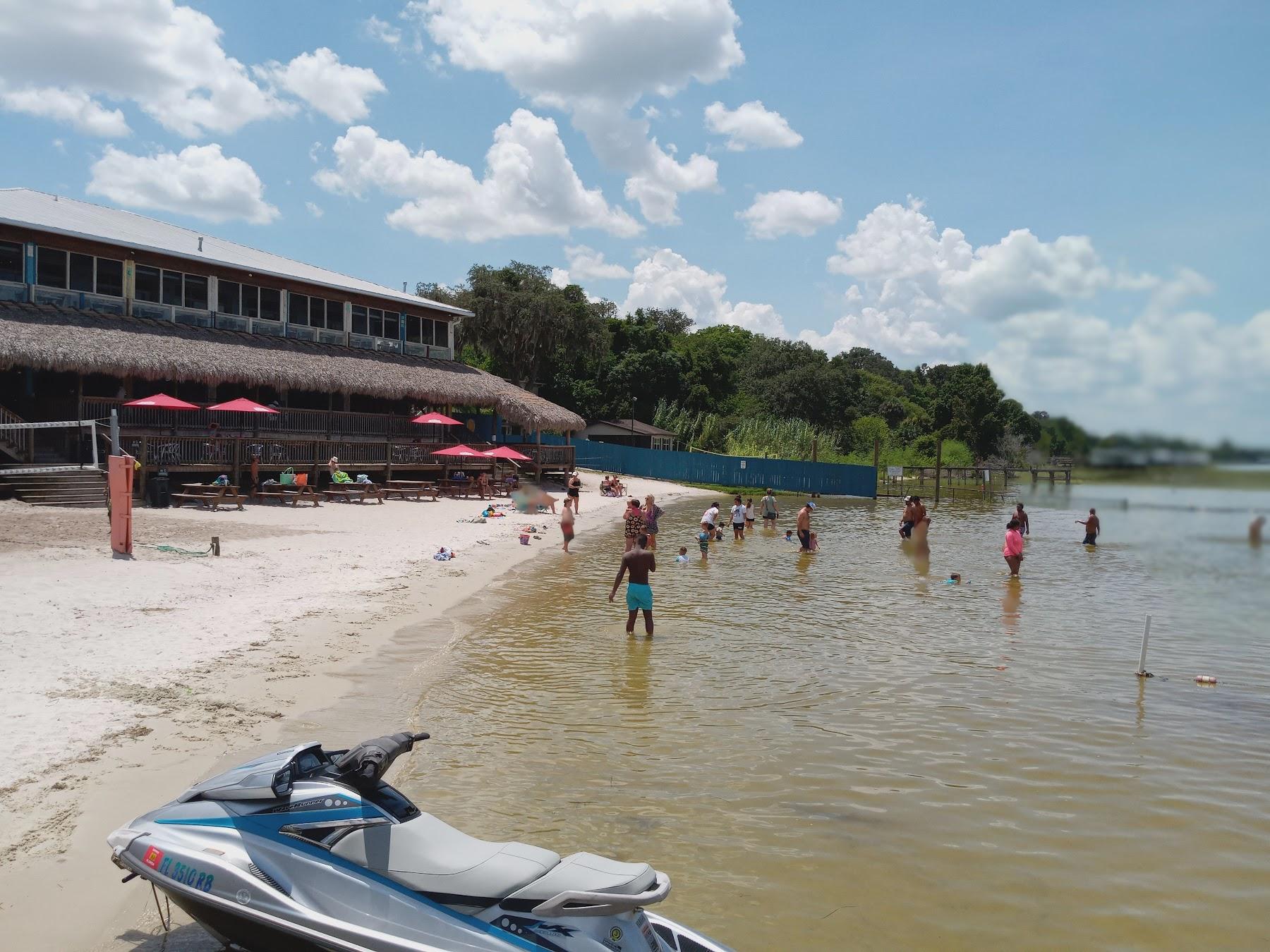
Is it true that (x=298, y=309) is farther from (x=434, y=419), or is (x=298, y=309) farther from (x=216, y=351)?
(x=434, y=419)

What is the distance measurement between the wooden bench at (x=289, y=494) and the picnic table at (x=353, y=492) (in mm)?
1064

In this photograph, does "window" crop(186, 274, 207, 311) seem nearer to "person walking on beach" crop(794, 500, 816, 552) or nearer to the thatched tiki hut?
the thatched tiki hut

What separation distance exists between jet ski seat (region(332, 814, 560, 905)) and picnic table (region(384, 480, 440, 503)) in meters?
27.3

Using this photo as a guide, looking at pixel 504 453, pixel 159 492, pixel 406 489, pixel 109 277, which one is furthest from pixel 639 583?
pixel 109 277

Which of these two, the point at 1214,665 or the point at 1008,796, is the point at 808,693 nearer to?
the point at 1008,796

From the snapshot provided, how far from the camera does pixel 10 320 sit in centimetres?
2553

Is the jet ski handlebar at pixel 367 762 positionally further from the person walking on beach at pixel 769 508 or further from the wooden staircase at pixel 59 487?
the person walking on beach at pixel 769 508

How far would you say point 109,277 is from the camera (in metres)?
30.0

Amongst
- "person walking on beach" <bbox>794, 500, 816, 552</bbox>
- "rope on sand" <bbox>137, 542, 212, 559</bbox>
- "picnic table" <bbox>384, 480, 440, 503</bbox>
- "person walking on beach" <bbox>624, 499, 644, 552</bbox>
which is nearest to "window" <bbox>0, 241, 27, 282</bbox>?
"picnic table" <bbox>384, 480, 440, 503</bbox>

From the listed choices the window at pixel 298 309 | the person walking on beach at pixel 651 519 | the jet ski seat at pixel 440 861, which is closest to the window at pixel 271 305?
the window at pixel 298 309

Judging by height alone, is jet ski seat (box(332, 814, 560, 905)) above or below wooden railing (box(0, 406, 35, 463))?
below

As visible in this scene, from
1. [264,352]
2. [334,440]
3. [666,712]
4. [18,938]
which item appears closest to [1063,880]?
[666,712]

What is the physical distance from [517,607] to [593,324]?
45719 mm

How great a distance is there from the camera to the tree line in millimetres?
58031
